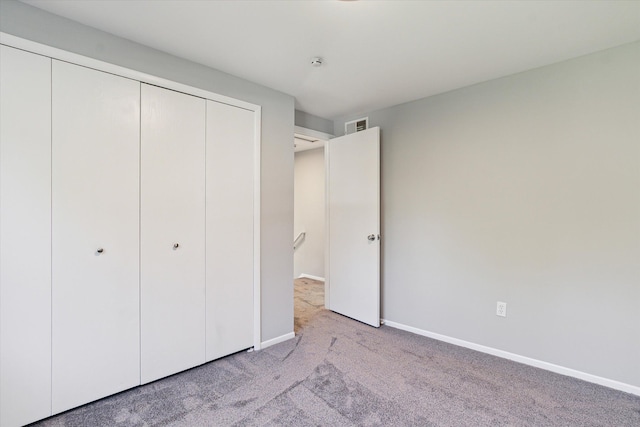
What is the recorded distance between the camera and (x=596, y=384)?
2117 millimetres

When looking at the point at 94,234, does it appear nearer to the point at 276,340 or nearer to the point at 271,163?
the point at 271,163

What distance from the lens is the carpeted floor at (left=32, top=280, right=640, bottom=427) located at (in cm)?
176

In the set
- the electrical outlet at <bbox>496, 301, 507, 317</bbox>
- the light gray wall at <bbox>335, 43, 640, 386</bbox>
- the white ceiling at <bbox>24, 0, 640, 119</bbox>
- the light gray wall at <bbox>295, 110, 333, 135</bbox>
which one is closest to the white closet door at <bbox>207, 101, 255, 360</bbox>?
the white ceiling at <bbox>24, 0, 640, 119</bbox>

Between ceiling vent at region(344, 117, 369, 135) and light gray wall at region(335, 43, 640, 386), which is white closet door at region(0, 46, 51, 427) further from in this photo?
light gray wall at region(335, 43, 640, 386)

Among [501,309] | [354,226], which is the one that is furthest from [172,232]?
[501,309]

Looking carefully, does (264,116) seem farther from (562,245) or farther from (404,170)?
(562,245)

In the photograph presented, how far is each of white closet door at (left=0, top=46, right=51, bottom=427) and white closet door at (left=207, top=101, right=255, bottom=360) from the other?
0.98 metres

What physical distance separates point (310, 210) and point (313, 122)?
2270mm

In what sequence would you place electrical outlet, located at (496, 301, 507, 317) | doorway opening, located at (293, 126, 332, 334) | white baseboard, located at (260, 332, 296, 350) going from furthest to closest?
1. doorway opening, located at (293, 126, 332, 334)
2. white baseboard, located at (260, 332, 296, 350)
3. electrical outlet, located at (496, 301, 507, 317)

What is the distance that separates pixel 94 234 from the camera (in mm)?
1877

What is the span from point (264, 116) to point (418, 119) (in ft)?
5.25

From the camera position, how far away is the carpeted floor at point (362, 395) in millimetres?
1760

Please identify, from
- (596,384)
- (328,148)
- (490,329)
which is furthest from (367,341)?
(328,148)

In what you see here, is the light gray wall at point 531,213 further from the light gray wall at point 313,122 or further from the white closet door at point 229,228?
the white closet door at point 229,228
